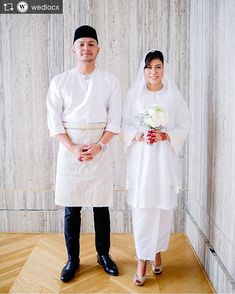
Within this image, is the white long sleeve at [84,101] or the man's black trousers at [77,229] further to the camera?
the man's black trousers at [77,229]

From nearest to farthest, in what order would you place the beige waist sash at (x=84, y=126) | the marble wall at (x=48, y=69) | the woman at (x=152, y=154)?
the woman at (x=152, y=154), the beige waist sash at (x=84, y=126), the marble wall at (x=48, y=69)

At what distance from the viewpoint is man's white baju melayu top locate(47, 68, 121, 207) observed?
2.79 metres

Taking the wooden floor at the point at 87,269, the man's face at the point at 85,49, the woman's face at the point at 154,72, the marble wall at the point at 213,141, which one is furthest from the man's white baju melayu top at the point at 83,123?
the marble wall at the point at 213,141

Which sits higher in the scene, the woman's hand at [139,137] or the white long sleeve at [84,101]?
the white long sleeve at [84,101]

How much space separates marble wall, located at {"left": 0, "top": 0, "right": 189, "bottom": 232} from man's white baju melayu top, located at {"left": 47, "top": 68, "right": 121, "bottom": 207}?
83 centimetres

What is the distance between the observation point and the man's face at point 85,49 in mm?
2773

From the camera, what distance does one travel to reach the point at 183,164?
3.73 m

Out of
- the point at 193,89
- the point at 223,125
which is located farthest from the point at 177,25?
the point at 223,125

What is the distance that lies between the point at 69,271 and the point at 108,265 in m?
0.29

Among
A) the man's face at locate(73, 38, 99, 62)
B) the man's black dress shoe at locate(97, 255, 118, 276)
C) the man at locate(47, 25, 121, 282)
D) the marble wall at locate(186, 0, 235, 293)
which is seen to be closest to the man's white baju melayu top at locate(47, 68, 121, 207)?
the man at locate(47, 25, 121, 282)

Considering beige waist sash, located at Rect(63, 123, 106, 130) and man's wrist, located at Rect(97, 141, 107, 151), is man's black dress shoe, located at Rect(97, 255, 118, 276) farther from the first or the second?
beige waist sash, located at Rect(63, 123, 106, 130)

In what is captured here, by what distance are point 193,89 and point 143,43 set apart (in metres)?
0.62

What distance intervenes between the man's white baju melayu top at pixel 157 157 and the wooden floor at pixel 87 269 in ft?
1.80

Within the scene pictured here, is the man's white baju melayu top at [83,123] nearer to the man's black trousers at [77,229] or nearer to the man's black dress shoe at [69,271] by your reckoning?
the man's black trousers at [77,229]
